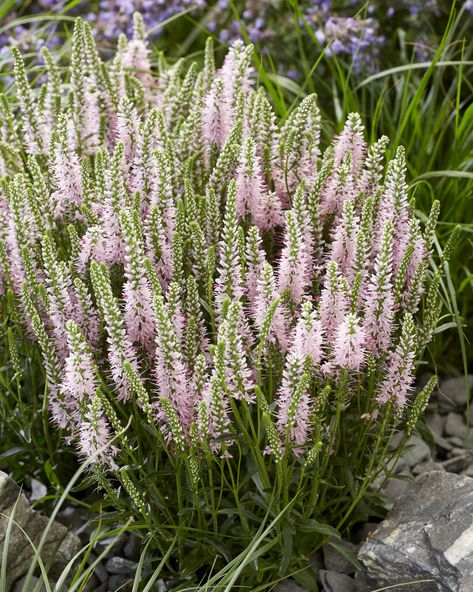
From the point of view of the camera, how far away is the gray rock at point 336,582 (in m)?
2.76

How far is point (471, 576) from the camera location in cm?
244

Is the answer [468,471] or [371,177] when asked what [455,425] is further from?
[371,177]

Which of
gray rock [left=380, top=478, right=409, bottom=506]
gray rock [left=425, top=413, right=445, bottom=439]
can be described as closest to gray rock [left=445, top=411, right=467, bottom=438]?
gray rock [left=425, top=413, right=445, bottom=439]

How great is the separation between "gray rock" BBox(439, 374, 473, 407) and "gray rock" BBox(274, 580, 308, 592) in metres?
1.42

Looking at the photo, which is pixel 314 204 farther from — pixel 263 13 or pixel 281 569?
pixel 263 13

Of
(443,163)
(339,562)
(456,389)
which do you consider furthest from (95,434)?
(443,163)

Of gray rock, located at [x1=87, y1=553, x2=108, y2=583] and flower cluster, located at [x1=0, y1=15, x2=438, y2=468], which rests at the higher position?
flower cluster, located at [x1=0, y1=15, x2=438, y2=468]

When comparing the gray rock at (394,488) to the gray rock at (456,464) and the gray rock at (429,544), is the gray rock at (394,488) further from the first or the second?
the gray rock at (429,544)

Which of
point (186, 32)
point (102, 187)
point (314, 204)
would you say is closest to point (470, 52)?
point (186, 32)

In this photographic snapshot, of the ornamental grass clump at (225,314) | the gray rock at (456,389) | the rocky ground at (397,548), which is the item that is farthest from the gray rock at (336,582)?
the gray rock at (456,389)

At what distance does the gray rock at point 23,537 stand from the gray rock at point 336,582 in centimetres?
90

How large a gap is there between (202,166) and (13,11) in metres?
3.81

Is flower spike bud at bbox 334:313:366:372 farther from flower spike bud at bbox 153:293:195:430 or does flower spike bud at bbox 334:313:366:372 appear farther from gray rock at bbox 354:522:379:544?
gray rock at bbox 354:522:379:544

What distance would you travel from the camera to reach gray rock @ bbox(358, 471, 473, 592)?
8.22 ft
